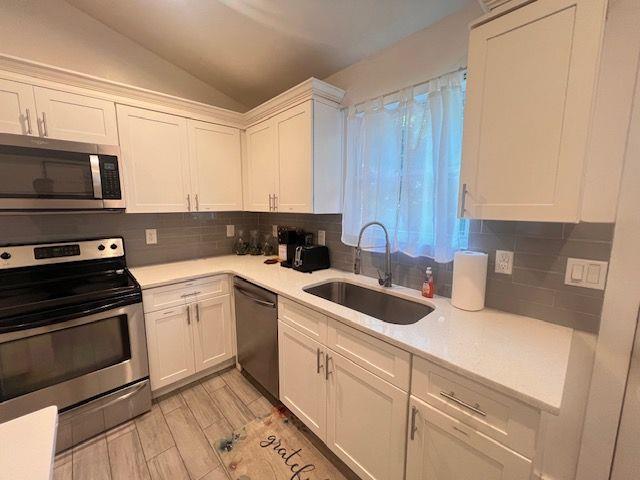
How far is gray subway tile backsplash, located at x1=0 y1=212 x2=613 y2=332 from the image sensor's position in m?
1.09

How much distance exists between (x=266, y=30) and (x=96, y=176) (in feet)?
4.82

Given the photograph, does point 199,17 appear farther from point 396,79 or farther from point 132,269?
point 132,269

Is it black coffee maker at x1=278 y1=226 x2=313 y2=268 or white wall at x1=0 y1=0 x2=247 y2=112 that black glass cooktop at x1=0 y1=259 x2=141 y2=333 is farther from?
white wall at x1=0 y1=0 x2=247 y2=112

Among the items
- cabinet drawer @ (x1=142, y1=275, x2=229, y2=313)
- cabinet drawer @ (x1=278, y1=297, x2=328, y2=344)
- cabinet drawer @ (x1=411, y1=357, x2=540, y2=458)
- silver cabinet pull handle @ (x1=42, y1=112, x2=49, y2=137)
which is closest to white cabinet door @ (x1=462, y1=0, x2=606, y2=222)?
cabinet drawer @ (x1=411, y1=357, x2=540, y2=458)

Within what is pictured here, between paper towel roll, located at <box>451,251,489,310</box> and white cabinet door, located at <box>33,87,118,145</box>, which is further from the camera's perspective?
white cabinet door, located at <box>33,87,118,145</box>

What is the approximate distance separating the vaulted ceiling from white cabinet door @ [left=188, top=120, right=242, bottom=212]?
51 cm

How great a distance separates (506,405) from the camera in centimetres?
79

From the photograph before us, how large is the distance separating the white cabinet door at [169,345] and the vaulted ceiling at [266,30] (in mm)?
1975

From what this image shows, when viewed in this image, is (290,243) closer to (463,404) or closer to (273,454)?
(273,454)

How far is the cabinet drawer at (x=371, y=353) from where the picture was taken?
1.05m

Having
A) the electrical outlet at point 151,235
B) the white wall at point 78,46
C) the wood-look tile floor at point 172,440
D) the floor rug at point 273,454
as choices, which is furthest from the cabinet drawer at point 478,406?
the white wall at point 78,46

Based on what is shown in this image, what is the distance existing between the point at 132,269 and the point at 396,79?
246 cm

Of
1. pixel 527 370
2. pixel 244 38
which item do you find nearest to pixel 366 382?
pixel 527 370

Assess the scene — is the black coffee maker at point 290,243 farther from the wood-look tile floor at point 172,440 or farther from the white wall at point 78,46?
the white wall at point 78,46
